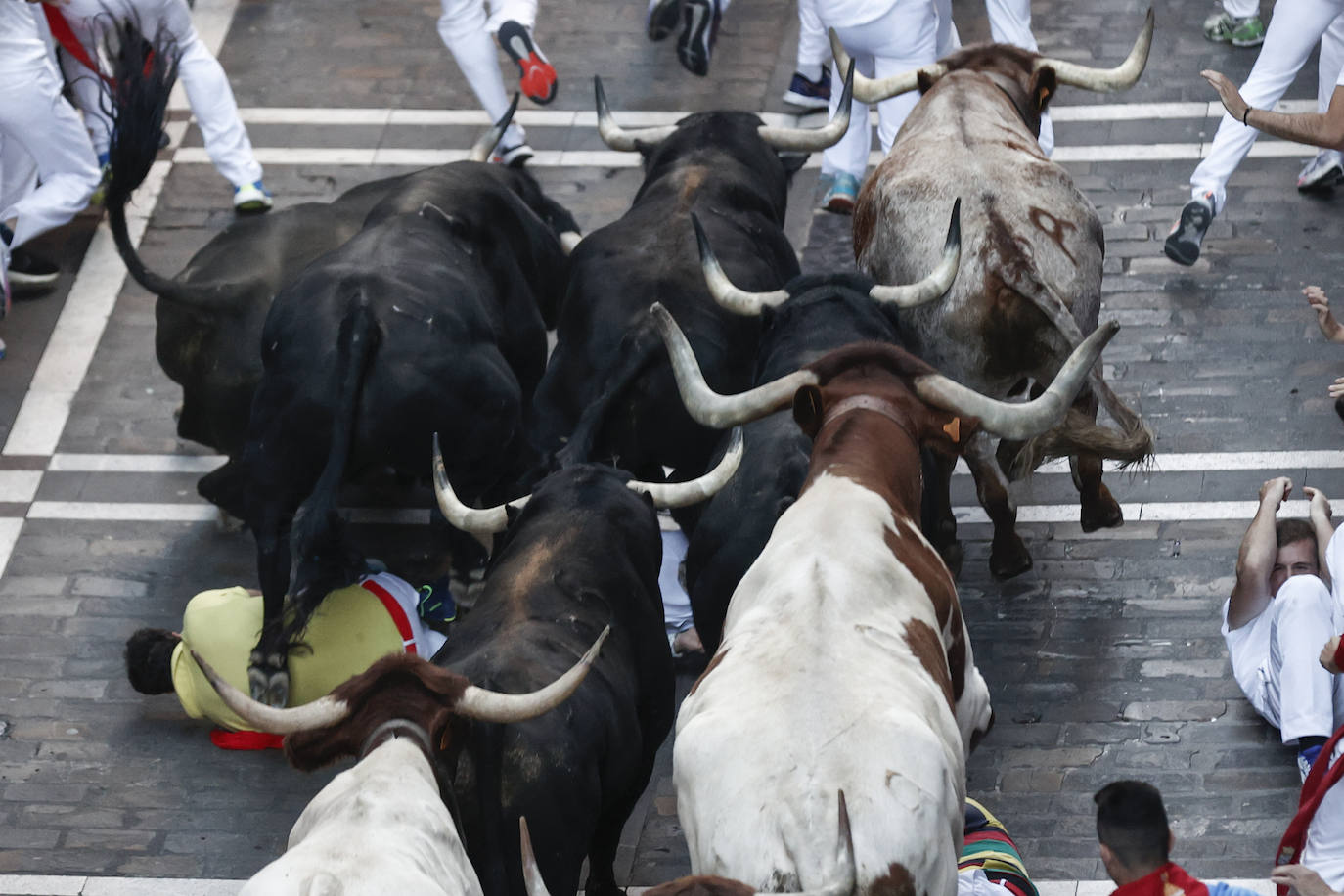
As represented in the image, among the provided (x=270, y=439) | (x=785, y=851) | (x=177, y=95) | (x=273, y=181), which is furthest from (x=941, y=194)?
(x=177, y=95)

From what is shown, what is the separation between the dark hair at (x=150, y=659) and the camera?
771 cm

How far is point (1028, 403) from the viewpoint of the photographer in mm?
5609

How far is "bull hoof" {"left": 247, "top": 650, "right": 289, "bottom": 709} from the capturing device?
7137mm

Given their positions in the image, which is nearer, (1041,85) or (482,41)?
(1041,85)

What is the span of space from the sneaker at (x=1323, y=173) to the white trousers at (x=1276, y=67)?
0.51m

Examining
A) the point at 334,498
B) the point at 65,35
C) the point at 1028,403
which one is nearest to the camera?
the point at 1028,403

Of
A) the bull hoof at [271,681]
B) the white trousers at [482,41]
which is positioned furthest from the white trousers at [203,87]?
the bull hoof at [271,681]

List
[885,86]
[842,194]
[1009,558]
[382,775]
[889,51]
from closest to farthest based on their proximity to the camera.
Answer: [382,775] < [1009,558] < [885,86] < [889,51] < [842,194]

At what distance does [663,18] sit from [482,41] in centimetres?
149

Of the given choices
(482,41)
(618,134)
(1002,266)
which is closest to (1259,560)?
(1002,266)

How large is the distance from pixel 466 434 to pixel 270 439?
0.83 m

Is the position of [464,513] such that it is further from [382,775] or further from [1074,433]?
[1074,433]

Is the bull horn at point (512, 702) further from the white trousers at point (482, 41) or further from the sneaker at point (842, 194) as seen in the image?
the white trousers at point (482, 41)

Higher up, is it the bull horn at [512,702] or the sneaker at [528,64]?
the bull horn at [512,702]
